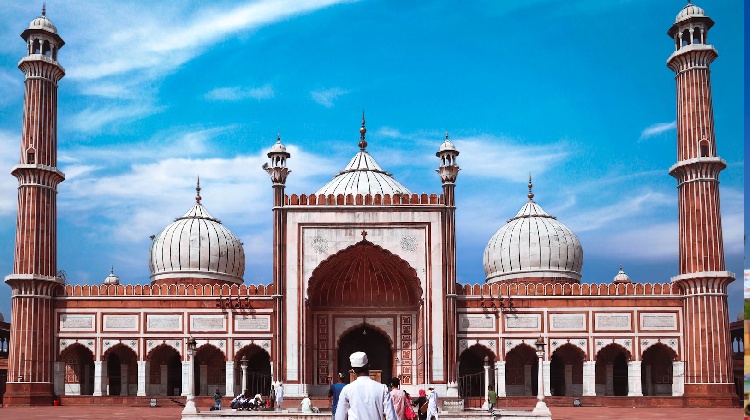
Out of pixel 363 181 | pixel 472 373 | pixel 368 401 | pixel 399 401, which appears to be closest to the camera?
pixel 368 401

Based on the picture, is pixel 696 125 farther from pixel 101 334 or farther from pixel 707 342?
pixel 101 334

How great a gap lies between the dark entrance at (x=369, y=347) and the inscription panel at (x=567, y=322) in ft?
17.6

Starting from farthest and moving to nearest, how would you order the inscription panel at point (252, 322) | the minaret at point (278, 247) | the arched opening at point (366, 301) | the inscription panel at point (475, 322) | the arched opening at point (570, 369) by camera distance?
the arched opening at point (570, 369) < the arched opening at point (366, 301) < the inscription panel at point (252, 322) < the inscription panel at point (475, 322) < the minaret at point (278, 247)

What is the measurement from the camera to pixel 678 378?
1177 inches

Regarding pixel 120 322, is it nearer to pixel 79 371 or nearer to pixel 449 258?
pixel 79 371

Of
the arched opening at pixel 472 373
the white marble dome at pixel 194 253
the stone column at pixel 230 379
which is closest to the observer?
the stone column at pixel 230 379

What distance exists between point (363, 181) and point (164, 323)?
27.3ft

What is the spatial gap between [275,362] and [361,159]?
29.5 feet

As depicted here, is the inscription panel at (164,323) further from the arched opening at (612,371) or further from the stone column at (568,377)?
the arched opening at (612,371)

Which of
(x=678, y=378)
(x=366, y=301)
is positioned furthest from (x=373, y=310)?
(x=678, y=378)

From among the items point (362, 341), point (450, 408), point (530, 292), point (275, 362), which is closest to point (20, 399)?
point (275, 362)

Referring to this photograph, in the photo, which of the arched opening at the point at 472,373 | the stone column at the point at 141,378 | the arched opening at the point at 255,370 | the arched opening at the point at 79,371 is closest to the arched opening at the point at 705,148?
the arched opening at the point at 472,373

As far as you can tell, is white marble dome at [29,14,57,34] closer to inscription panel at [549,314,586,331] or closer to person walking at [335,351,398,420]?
inscription panel at [549,314,586,331]

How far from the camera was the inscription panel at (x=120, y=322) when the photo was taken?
30.3 meters
